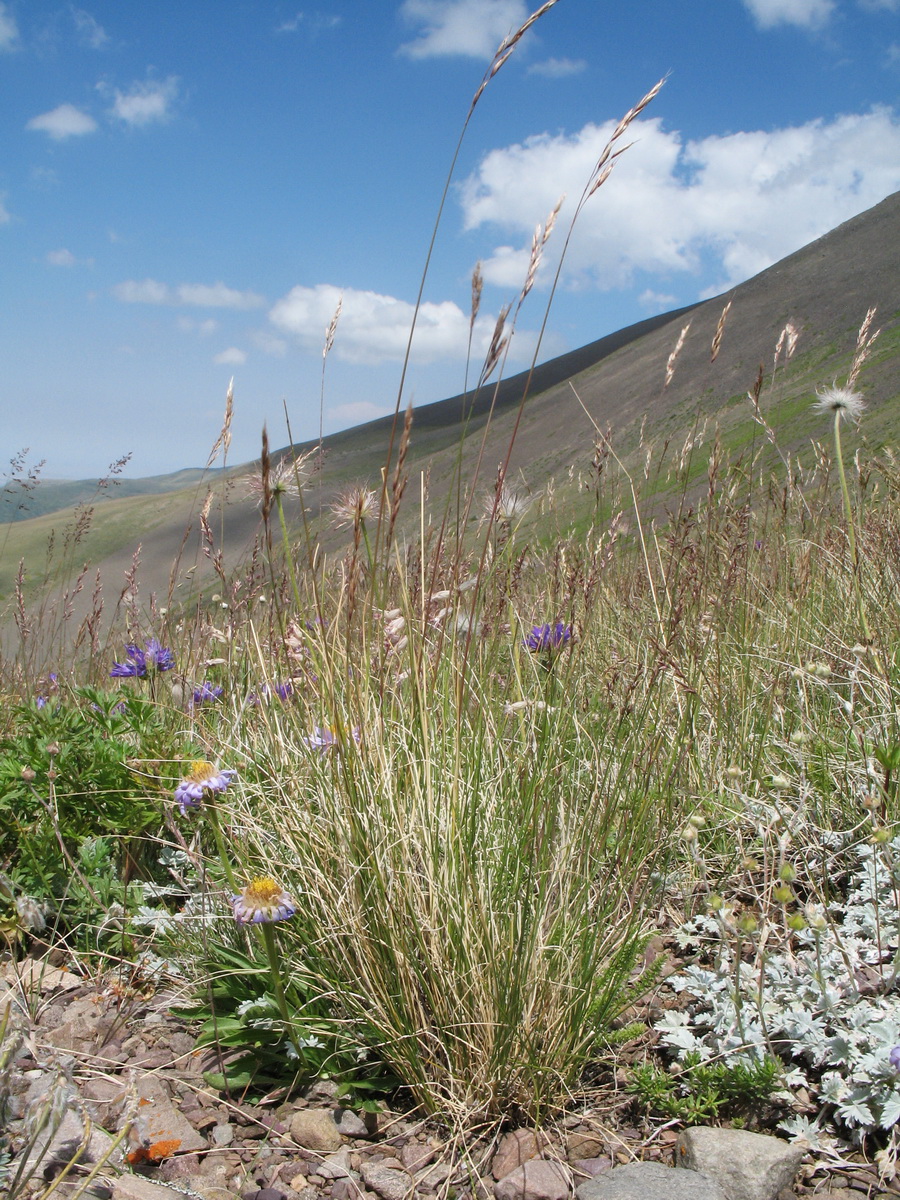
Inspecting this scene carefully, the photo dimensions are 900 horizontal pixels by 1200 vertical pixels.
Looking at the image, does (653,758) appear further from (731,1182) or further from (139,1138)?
(139,1138)

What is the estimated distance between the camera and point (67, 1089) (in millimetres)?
980

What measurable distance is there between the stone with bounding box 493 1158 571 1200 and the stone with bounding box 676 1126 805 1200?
21 cm

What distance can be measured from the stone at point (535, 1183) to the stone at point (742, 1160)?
21cm

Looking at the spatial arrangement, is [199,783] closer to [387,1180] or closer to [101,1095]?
[101,1095]

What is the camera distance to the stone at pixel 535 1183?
134 cm

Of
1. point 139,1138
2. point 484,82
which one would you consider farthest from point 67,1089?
point 484,82

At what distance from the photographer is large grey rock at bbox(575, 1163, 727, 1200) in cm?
126

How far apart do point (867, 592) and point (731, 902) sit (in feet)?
5.09

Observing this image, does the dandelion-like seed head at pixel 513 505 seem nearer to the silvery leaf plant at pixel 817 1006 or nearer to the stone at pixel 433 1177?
the silvery leaf plant at pixel 817 1006

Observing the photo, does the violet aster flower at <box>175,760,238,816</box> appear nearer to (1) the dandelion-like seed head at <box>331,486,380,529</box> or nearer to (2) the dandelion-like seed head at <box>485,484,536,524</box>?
(1) the dandelion-like seed head at <box>331,486,380,529</box>

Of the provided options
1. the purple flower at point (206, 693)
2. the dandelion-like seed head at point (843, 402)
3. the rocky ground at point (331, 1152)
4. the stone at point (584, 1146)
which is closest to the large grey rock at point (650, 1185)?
the rocky ground at point (331, 1152)

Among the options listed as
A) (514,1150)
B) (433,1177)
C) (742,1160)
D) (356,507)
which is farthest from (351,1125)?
(356,507)

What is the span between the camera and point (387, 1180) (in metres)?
1.40

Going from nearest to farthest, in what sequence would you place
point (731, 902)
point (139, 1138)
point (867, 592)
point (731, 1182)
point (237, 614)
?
point (139, 1138)
point (731, 1182)
point (731, 902)
point (237, 614)
point (867, 592)
